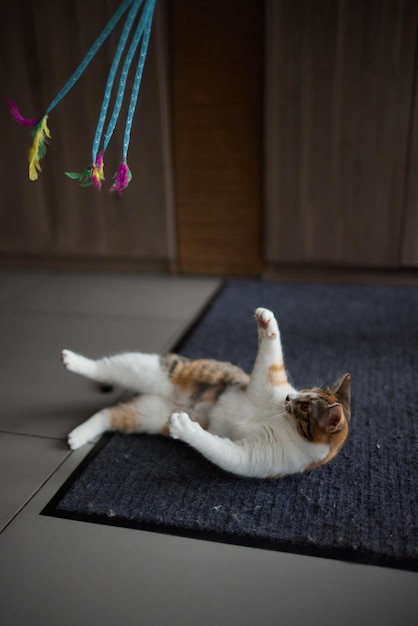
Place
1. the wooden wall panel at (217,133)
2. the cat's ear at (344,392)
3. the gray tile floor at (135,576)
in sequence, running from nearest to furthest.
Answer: the gray tile floor at (135,576) → the cat's ear at (344,392) → the wooden wall panel at (217,133)

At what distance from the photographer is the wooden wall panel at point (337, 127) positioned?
1981 millimetres

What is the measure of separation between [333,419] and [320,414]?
0.03 meters

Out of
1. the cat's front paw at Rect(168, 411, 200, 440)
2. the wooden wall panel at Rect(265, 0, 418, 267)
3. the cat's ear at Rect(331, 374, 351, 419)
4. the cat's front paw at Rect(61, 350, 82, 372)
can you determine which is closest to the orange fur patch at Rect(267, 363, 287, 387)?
the cat's ear at Rect(331, 374, 351, 419)

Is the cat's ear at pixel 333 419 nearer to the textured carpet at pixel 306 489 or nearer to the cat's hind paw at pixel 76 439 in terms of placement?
the textured carpet at pixel 306 489

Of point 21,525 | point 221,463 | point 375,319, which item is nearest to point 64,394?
point 21,525

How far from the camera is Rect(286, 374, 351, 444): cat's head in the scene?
1.00 metres

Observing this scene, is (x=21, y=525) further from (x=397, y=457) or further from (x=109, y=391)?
(x=397, y=457)

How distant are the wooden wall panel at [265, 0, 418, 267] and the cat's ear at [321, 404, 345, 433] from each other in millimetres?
1394

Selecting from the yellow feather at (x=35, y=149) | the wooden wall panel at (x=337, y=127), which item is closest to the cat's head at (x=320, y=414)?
the yellow feather at (x=35, y=149)

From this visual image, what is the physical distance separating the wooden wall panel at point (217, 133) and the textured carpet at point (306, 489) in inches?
35.4

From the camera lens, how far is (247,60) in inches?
86.4

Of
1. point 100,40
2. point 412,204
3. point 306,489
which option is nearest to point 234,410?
point 306,489

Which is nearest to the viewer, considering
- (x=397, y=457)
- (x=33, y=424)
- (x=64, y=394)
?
(x=397, y=457)

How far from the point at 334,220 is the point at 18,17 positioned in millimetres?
1592
